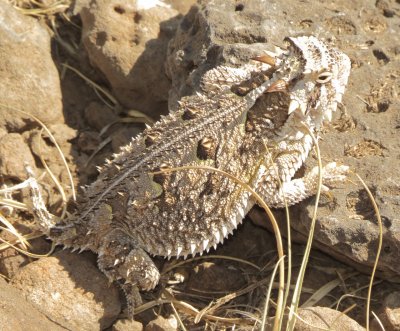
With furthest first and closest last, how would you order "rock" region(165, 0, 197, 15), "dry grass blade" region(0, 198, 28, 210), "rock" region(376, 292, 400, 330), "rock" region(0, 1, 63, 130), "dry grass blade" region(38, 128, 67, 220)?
1. "rock" region(165, 0, 197, 15)
2. "rock" region(0, 1, 63, 130)
3. "dry grass blade" region(38, 128, 67, 220)
4. "dry grass blade" region(0, 198, 28, 210)
5. "rock" region(376, 292, 400, 330)

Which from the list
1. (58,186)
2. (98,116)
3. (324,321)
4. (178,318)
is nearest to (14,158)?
(58,186)

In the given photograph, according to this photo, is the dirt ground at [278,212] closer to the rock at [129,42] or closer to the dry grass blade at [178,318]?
the dry grass blade at [178,318]

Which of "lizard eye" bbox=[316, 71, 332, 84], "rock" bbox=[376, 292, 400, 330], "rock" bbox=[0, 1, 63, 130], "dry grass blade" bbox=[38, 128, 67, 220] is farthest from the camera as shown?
"rock" bbox=[0, 1, 63, 130]

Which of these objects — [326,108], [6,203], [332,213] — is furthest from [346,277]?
[6,203]

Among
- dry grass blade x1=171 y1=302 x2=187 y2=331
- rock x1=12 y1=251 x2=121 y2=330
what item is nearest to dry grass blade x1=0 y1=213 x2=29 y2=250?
rock x1=12 y1=251 x2=121 y2=330

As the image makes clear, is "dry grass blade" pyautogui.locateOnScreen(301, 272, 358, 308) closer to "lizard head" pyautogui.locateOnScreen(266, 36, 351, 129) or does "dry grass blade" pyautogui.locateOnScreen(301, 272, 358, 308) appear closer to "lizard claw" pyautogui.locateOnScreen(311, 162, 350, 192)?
"lizard claw" pyautogui.locateOnScreen(311, 162, 350, 192)

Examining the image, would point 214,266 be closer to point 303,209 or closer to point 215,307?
point 215,307

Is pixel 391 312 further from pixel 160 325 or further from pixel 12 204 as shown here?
pixel 12 204
